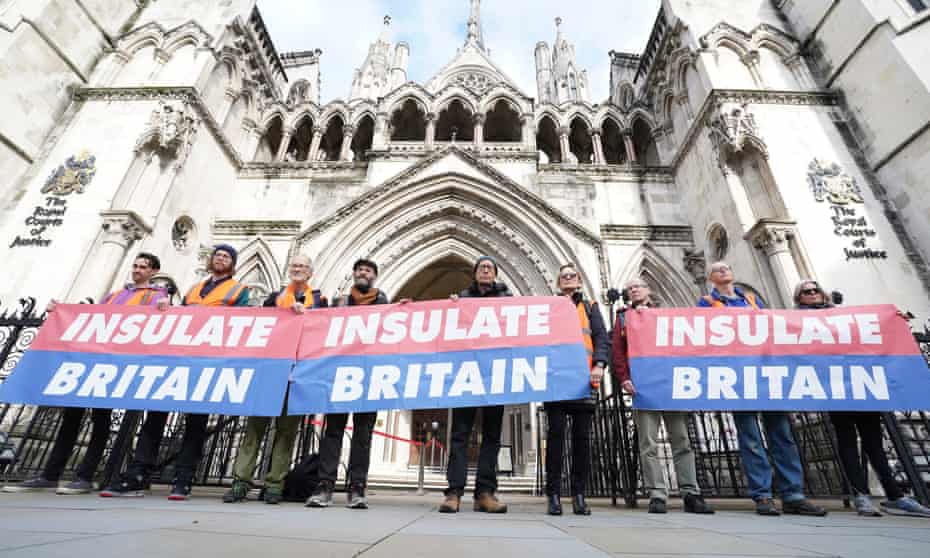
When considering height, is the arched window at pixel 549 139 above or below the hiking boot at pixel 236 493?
above

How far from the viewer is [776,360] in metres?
4.24

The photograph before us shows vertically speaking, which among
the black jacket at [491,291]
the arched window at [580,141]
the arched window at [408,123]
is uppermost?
the arched window at [408,123]

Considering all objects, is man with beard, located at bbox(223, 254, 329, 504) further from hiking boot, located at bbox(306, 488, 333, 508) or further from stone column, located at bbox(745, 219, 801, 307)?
stone column, located at bbox(745, 219, 801, 307)

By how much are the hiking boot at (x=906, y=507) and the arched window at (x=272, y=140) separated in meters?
15.6

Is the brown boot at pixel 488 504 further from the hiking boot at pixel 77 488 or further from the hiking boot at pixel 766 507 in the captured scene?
the hiking boot at pixel 77 488

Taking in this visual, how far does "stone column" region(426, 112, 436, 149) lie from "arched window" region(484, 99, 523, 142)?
6.42 feet

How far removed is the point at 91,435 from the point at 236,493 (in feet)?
6.41

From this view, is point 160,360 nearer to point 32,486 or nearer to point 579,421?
point 32,486

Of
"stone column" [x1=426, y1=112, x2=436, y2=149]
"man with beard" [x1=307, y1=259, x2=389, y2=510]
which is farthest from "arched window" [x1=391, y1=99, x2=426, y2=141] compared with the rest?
"man with beard" [x1=307, y1=259, x2=389, y2=510]

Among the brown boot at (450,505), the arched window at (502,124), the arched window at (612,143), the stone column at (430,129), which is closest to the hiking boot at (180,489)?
the brown boot at (450,505)

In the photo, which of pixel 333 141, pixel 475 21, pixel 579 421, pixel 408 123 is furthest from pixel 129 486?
pixel 475 21

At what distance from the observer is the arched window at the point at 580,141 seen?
1374 centimetres

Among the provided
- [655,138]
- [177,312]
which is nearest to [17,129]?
[177,312]

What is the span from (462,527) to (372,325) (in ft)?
8.14
